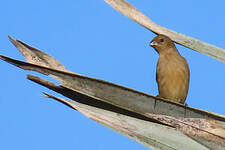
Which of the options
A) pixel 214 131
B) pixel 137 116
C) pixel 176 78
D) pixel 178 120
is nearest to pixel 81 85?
pixel 137 116

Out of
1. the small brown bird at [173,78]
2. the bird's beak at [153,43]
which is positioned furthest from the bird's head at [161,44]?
the small brown bird at [173,78]

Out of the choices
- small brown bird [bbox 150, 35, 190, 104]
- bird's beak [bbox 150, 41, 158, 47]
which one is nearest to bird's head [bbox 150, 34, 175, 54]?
bird's beak [bbox 150, 41, 158, 47]

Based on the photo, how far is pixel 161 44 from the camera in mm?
7062

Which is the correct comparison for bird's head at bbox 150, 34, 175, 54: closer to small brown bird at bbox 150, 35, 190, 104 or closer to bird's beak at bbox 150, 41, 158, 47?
bird's beak at bbox 150, 41, 158, 47

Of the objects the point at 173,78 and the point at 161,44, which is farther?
the point at 161,44

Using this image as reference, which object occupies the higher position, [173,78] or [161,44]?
[161,44]

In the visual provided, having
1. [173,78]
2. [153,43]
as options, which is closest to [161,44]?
[153,43]

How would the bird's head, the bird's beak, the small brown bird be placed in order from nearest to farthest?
the small brown bird
the bird's head
the bird's beak

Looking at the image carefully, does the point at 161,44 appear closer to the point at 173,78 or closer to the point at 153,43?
the point at 153,43

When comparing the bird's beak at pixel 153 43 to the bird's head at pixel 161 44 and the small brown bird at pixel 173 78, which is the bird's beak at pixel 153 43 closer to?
the bird's head at pixel 161 44

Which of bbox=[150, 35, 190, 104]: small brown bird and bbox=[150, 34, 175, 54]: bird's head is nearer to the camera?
bbox=[150, 35, 190, 104]: small brown bird

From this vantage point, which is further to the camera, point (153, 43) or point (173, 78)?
point (153, 43)

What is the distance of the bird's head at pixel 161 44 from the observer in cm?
698

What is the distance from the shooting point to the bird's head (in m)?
6.98
